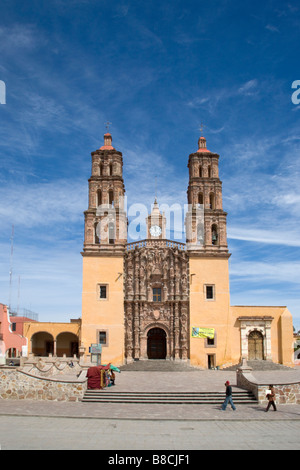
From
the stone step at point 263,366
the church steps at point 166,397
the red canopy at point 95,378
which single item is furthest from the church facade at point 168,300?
the church steps at point 166,397

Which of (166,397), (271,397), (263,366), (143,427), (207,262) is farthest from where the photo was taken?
(207,262)

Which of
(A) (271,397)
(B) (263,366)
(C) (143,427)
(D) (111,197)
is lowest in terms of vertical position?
(B) (263,366)

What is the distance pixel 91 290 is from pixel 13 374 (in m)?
17.2

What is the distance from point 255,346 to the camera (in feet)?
117

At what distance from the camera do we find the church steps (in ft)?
58.8

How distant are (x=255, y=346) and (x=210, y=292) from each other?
18.8 ft

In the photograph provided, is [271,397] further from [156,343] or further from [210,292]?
[156,343]

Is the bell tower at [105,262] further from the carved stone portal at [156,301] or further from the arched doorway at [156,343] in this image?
the arched doorway at [156,343]

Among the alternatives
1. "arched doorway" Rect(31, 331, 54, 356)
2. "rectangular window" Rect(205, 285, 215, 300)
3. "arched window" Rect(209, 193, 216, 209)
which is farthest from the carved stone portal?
"arched doorway" Rect(31, 331, 54, 356)

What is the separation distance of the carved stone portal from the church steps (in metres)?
16.1

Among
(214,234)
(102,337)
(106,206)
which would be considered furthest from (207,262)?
(102,337)

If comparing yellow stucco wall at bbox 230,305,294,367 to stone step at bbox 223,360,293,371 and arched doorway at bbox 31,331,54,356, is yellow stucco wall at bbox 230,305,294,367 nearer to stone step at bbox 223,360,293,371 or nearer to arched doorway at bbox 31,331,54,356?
stone step at bbox 223,360,293,371

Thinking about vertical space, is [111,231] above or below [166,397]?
above
